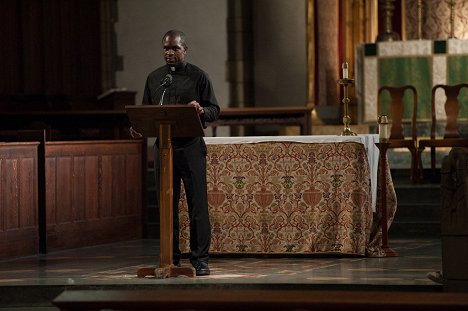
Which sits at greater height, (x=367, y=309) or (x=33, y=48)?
(x=33, y=48)

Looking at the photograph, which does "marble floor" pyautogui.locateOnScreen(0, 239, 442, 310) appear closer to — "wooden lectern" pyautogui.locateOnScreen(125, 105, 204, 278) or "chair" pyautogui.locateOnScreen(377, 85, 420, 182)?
"wooden lectern" pyautogui.locateOnScreen(125, 105, 204, 278)

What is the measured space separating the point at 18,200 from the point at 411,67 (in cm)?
488

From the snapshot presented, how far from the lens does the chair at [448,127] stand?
1067cm

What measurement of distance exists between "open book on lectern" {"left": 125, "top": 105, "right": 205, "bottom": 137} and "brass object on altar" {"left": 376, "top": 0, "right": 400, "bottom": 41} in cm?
600

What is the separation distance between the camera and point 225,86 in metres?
13.4

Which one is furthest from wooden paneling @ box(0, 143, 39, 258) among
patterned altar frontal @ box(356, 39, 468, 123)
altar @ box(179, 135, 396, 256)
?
patterned altar frontal @ box(356, 39, 468, 123)

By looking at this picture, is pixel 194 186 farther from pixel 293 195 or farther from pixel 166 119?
pixel 293 195

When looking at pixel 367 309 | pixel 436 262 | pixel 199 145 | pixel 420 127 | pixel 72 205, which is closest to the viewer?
pixel 367 309

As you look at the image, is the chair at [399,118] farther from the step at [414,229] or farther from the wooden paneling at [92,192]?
the wooden paneling at [92,192]

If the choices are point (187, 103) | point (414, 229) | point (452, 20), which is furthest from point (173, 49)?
point (452, 20)

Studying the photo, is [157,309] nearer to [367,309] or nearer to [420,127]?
[367,309]

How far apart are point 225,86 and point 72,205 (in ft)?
14.7

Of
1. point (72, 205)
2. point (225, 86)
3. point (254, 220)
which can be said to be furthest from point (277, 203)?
point (225, 86)

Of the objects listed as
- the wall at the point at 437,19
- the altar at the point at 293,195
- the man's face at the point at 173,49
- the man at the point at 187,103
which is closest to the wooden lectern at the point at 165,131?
the man at the point at 187,103
